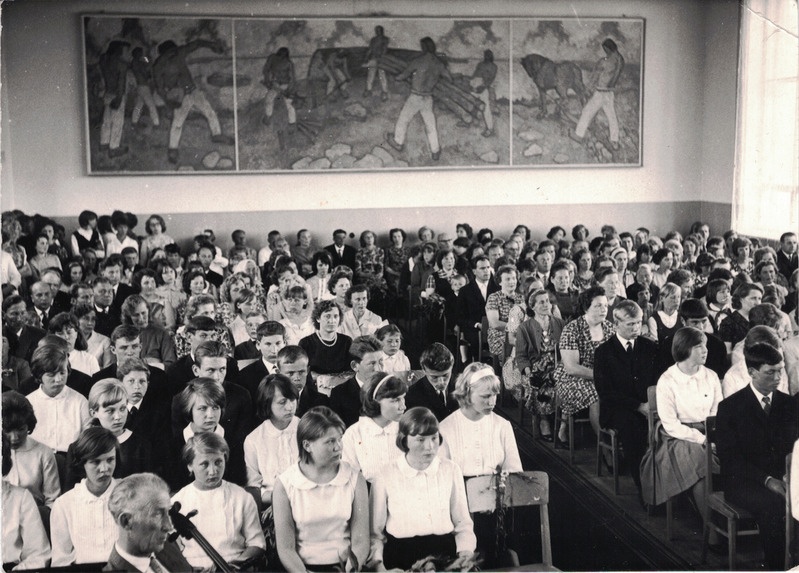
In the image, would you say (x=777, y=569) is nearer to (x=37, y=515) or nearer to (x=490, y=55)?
(x=37, y=515)

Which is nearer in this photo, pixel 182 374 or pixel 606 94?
pixel 182 374

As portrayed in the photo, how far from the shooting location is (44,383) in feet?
15.6

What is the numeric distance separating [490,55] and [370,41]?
6.25ft

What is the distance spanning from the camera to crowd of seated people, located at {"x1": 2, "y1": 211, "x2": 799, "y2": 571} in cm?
366

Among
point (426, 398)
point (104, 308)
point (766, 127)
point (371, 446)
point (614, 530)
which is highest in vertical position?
point (766, 127)

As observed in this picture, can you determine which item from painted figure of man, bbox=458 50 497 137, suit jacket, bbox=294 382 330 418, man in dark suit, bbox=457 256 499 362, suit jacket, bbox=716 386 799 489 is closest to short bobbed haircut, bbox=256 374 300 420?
suit jacket, bbox=294 382 330 418

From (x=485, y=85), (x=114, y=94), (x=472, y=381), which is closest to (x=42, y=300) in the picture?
(x=472, y=381)

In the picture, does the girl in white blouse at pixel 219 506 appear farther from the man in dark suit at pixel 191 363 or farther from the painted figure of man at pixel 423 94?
the painted figure of man at pixel 423 94

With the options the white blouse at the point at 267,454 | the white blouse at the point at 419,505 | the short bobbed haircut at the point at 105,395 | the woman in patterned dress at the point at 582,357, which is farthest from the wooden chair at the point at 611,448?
the short bobbed haircut at the point at 105,395

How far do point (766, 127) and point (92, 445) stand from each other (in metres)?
11.4

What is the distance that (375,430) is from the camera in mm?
4512

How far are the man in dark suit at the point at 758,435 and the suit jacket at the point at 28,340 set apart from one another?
172 inches

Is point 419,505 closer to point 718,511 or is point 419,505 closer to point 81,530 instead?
point 81,530

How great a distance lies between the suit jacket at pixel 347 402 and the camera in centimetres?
520
